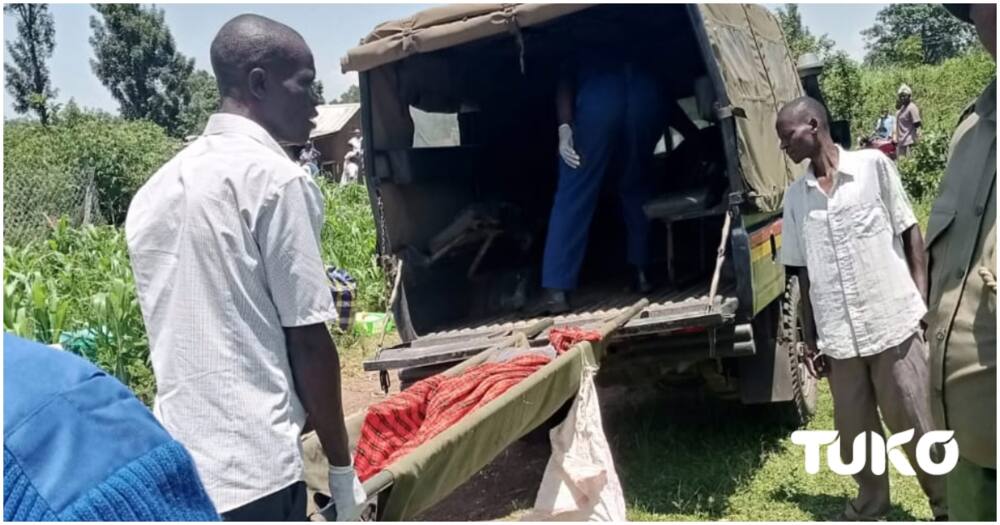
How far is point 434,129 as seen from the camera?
229 inches

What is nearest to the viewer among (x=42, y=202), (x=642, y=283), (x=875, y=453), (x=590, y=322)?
(x=875, y=453)

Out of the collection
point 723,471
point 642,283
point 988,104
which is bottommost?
point 723,471

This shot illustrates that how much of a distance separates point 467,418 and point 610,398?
12.5 feet

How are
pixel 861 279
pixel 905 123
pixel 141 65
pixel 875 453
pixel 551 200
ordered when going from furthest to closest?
pixel 141 65 → pixel 905 123 → pixel 551 200 → pixel 875 453 → pixel 861 279

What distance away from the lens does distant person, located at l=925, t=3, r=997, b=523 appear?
2145mm

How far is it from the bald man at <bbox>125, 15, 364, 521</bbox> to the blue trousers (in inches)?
132

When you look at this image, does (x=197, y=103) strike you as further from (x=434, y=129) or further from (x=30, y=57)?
(x=434, y=129)

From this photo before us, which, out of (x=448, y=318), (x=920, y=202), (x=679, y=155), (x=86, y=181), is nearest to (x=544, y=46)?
(x=679, y=155)

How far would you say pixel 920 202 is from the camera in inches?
508

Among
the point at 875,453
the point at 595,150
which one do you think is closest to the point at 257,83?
the point at 875,453

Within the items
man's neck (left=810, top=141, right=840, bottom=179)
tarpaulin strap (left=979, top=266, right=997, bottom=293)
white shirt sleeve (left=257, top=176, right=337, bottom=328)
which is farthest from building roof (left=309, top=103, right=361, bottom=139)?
tarpaulin strap (left=979, top=266, right=997, bottom=293)

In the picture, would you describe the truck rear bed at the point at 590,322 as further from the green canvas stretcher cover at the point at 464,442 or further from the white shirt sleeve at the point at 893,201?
the white shirt sleeve at the point at 893,201

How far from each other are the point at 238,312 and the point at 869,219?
2759 millimetres

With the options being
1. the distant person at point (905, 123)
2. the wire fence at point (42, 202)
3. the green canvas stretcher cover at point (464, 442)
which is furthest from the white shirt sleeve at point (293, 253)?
the distant person at point (905, 123)
